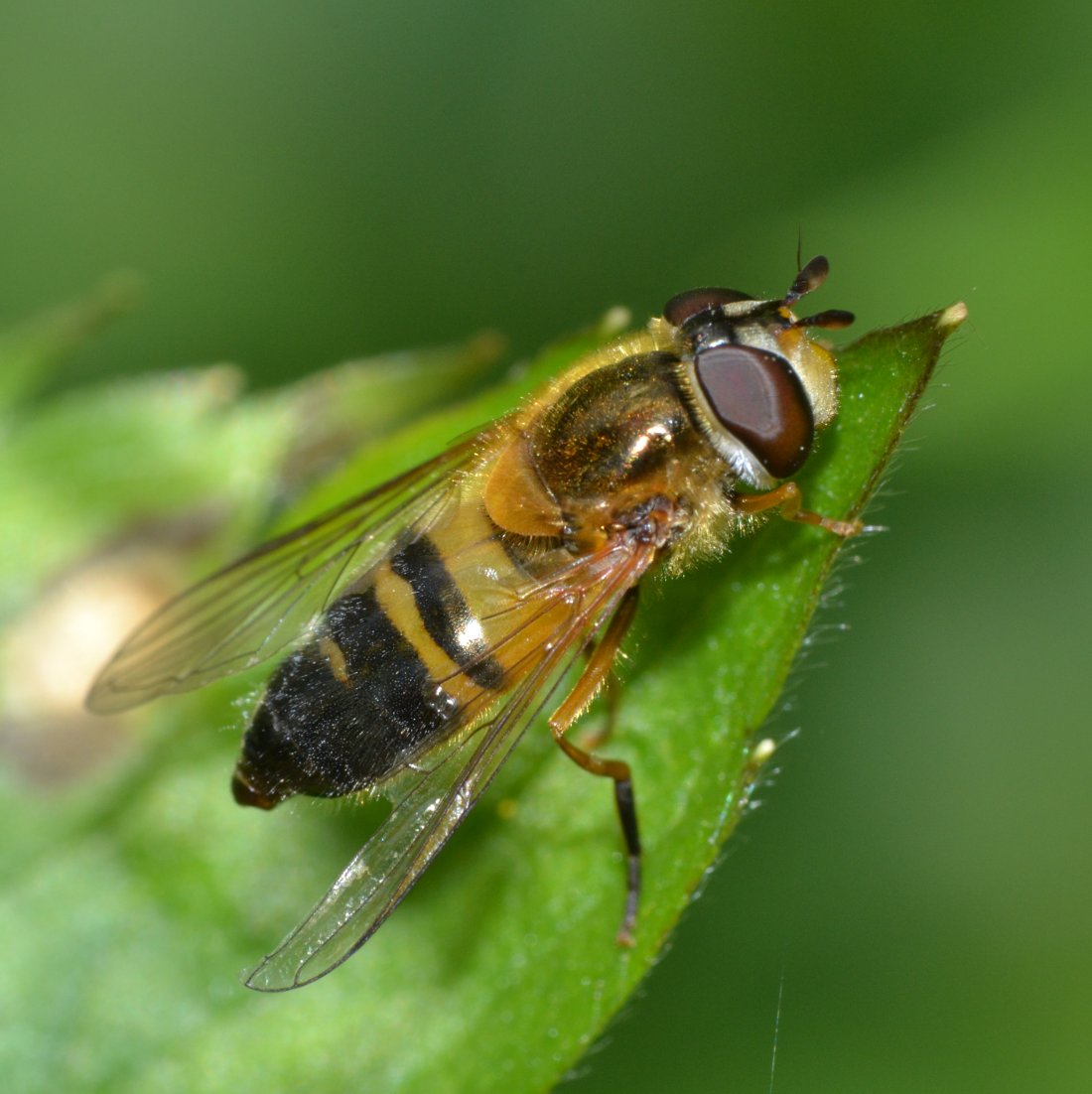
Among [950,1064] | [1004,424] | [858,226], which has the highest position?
[858,226]

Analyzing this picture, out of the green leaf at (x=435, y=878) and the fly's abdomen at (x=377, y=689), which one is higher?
the fly's abdomen at (x=377, y=689)

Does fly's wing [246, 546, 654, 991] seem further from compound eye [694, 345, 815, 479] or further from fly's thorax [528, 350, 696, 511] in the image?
compound eye [694, 345, 815, 479]

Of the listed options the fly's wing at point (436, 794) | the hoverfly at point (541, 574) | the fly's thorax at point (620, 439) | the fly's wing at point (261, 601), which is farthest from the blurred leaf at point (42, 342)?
the fly's wing at point (436, 794)

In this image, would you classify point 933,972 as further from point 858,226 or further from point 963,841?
point 858,226

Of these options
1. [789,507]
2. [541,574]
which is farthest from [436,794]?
[789,507]

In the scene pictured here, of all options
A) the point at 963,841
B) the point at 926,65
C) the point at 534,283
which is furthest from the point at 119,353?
the point at 963,841

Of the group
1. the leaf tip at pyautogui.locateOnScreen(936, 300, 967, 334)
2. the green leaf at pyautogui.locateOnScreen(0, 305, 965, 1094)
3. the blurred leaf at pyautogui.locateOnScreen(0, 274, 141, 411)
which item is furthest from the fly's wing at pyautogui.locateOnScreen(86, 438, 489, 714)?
the leaf tip at pyautogui.locateOnScreen(936, 300, 967, 334)

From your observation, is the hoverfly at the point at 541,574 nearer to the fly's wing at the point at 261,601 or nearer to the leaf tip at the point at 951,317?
the fly's wing at the point at 261,601
